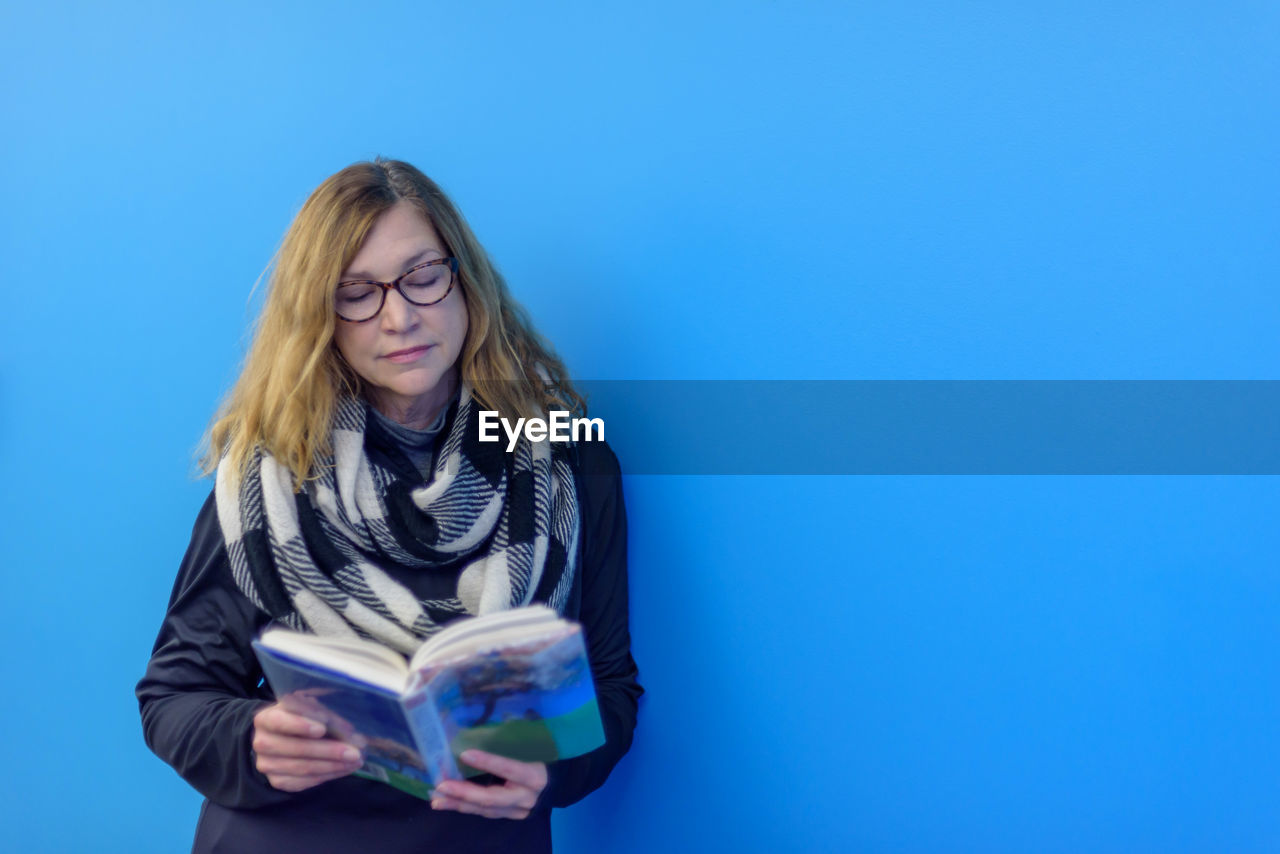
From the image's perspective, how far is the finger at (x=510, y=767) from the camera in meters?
0.85

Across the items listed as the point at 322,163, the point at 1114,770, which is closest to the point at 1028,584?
the point at 1114,770

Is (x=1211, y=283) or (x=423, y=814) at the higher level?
(x=1211, y=283)

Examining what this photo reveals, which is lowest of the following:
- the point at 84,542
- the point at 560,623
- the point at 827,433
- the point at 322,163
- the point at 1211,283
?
the point at 560,623

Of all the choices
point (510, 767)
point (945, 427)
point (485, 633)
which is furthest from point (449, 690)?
point (945, 427)

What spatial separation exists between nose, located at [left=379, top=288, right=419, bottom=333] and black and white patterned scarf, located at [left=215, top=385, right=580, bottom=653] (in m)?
0.14

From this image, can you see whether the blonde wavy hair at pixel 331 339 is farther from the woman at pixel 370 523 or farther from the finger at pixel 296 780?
the finger at pixel 296 780

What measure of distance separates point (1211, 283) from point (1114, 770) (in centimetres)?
53

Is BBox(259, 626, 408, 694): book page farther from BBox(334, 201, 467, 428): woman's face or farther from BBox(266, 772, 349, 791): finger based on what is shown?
BBox(334, 201, 467, 428): woman's face

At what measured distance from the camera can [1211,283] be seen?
90cm

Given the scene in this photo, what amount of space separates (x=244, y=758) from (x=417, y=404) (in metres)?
0.48

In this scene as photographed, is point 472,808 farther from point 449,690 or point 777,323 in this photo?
point 777,323

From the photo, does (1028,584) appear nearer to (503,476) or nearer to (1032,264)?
(1032,264)

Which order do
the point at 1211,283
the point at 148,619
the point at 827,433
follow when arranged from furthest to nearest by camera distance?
the point at 148,619 → the point at 827,433 → the point at 1211,283

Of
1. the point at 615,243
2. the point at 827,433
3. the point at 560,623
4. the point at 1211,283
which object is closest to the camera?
the point at 560,623
